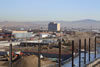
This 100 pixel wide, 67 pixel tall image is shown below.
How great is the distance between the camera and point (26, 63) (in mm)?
6516

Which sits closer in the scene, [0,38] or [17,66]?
[17,66]

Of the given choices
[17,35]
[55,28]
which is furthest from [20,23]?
[17,35]

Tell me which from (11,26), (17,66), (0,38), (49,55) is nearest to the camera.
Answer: (17,66)

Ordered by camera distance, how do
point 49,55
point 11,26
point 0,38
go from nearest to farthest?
1. point 49,55
2. point 0,38
3. point 11,26

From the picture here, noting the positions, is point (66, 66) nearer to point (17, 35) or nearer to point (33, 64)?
point (33, 64)

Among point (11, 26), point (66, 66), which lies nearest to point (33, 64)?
point (66, 66)

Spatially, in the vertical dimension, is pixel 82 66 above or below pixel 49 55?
above

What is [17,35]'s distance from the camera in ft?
81.5

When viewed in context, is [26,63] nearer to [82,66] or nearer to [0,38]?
[82,66]

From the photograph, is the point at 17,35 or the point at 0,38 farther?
the point at 17,35

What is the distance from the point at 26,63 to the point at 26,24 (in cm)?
4452

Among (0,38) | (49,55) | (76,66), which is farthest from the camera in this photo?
(0,38)

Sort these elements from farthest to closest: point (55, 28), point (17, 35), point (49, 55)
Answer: point (55, 28), point (17, 35), point (49, 55)

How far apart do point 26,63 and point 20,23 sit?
147ft
